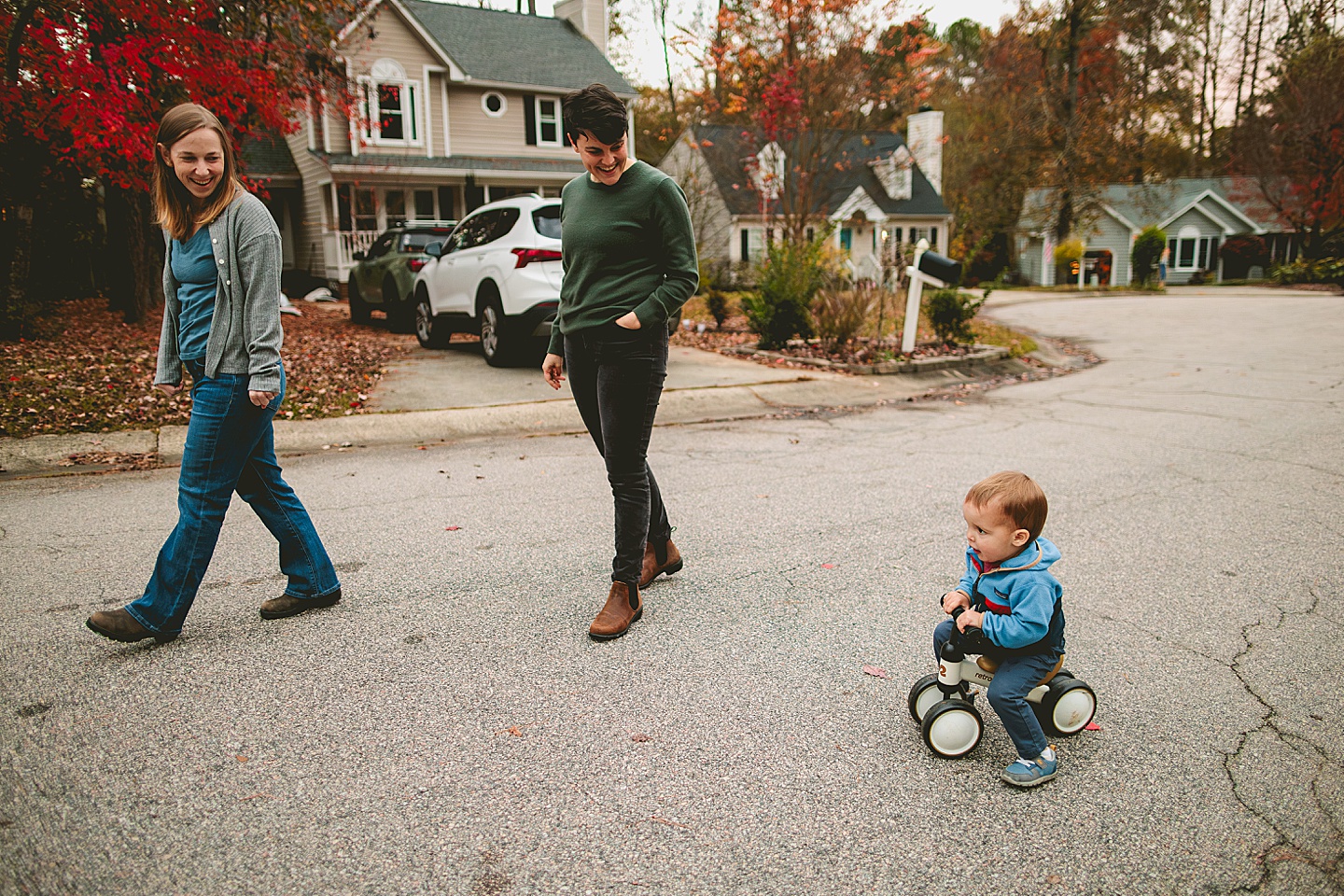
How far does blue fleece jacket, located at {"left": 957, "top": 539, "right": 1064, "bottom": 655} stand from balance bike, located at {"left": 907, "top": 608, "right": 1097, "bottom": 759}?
0.08 m

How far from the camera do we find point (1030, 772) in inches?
105

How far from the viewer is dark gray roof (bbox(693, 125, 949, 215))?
68.2ft

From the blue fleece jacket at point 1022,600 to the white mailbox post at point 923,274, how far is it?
857 centimetres

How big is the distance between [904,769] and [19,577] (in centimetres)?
409

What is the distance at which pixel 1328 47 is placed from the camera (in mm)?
35875

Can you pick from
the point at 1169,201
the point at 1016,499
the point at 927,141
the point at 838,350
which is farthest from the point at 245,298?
the point at 1169,201

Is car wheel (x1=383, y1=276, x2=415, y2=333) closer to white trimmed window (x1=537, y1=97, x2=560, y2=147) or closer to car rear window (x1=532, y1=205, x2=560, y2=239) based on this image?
car rear window (x1=532, y1=205, x2=560, y2=239)

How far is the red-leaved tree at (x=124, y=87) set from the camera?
382 inches

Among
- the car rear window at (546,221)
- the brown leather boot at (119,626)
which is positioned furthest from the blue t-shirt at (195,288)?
the car rear window at (546,221)

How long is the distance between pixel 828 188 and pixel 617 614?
2248 cm

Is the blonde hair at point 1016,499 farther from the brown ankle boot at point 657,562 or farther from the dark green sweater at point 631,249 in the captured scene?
the brown ankle boot at point 657,562

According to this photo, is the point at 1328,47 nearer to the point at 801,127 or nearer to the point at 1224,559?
the point at 801,127

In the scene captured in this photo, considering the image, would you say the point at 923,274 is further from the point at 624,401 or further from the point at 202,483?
→ the point at 202,483

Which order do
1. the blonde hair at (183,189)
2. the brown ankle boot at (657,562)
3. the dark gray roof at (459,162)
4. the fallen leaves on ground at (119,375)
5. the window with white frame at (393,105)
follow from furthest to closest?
the window with white frame at (393,105), the dark gray roof at (459,162), the fallen leaves on ground at (119,375), the brown ankle boot at (657,562), the blonde hair at (183,189)
